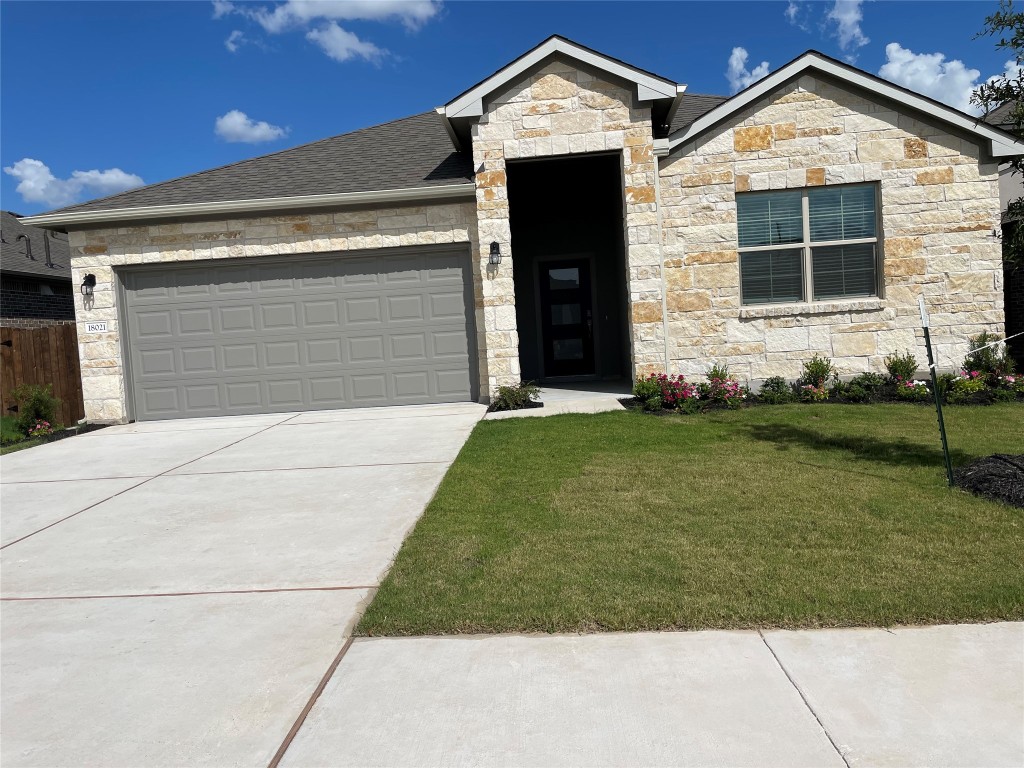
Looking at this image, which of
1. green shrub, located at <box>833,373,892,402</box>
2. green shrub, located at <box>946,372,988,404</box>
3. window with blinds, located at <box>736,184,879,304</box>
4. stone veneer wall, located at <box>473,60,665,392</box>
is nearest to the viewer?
green shrub, located at <box>946,372,988,404</box>

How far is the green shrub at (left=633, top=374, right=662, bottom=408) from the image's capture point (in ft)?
34.7

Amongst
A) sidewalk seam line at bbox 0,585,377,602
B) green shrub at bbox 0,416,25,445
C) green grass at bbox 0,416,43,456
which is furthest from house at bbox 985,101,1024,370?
green shrub at bbox 0,416,25,445

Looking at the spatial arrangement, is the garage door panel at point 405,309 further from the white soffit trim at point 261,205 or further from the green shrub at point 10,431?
the green shrub at point 10,431

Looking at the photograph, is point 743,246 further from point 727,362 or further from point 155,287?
point 155,287

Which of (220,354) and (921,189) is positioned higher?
(921,189)

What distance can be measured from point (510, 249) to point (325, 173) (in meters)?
3.74

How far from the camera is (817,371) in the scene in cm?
1113

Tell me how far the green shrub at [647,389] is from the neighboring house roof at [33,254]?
46.4 ft

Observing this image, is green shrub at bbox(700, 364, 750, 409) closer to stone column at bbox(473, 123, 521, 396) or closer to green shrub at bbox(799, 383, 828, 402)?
green shrub at bbox(799, 383, 828, 402)

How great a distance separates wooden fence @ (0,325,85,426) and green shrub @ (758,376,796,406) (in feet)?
35.6

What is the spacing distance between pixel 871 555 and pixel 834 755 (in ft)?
6.55

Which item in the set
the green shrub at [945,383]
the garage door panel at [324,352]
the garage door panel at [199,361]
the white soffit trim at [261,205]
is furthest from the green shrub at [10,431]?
the green shrub at [945,383]

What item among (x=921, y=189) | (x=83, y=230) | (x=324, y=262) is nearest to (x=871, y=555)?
(x=921, y=189)

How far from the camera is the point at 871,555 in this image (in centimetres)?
429
